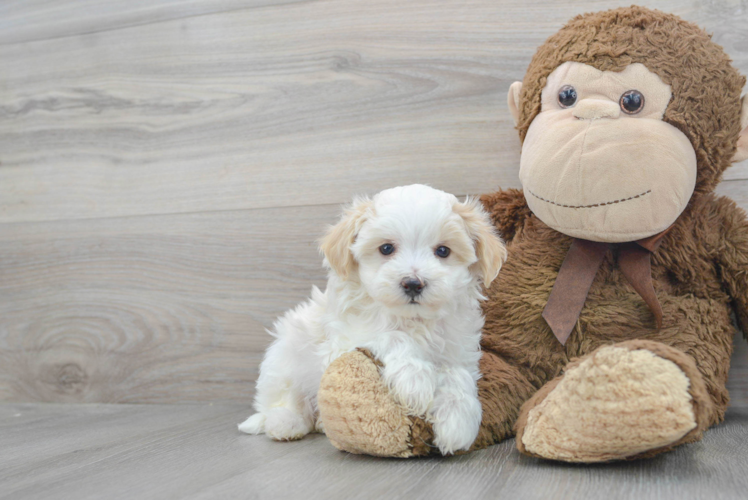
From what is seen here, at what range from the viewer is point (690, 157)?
1.06 meters

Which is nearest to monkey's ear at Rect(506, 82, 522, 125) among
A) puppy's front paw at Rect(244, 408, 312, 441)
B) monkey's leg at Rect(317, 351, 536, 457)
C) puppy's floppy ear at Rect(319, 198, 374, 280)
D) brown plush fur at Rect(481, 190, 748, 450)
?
brown plush fur at Rect(481, 190, 748, 450)

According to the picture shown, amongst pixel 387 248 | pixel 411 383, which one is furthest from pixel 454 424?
pixel 387 248

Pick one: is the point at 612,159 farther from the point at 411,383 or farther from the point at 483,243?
the point at 411,383

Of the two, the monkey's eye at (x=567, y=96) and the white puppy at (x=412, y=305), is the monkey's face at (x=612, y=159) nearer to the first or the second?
the monkey's eye at (x=567, y=96)

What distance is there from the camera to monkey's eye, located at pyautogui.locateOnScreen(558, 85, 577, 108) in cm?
110

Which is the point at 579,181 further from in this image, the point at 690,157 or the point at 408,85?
the point at 408,85

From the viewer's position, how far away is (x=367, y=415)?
956 mm

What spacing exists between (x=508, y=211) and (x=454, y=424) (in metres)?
0.52

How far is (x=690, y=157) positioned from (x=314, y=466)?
2.68ft

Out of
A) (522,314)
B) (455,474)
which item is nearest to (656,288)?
(522,314)

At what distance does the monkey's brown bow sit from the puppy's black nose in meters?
0.32

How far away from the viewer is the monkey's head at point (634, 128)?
1.03 metres

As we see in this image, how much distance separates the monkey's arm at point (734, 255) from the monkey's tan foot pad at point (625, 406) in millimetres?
405

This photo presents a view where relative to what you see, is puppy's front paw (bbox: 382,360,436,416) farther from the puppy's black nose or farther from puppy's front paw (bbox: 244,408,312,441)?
puppy's front paw (bbox: 244,408,312,441)
